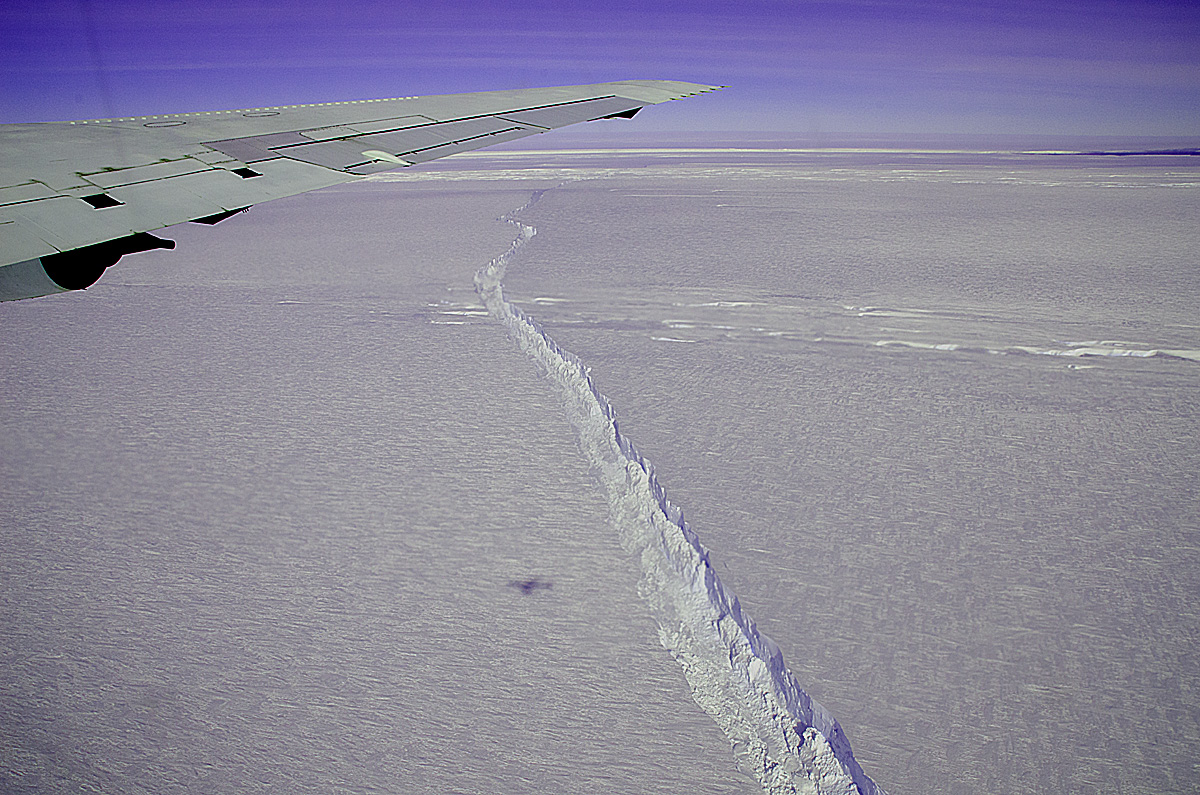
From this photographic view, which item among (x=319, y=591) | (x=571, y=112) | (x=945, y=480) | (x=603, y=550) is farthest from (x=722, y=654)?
(x=571, y=112)

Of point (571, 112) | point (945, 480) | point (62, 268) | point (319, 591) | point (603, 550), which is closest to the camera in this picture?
point (62, 268)

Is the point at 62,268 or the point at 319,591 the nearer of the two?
the point at 62,268

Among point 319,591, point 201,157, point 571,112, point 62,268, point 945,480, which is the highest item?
point 571,112

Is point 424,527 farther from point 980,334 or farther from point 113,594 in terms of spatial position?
point 980,334

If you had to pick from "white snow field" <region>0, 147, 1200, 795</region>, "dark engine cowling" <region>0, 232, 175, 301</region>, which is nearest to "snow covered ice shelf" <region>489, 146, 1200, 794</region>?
"white snow field" <region>0, 147, 1200, 795</region>

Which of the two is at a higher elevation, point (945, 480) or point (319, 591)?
point (319, 591)

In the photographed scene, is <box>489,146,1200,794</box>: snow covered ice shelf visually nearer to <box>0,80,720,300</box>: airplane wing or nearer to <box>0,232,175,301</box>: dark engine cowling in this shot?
<box>0,80,720,300</box>: airplane wing

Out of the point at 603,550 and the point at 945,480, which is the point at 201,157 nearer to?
the point at 603,550
